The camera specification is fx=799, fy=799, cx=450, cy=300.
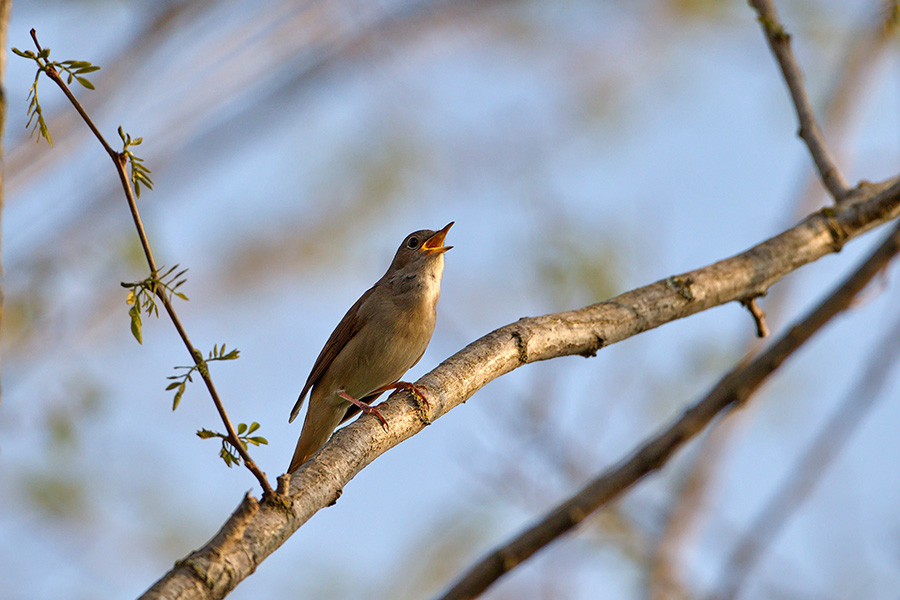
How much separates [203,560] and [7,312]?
29.2 ft

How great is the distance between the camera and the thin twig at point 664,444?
3.74 metres

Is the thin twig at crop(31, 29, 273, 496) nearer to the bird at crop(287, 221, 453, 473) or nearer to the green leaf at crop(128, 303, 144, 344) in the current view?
the green leaf at crop(128, 303, 144, 344)

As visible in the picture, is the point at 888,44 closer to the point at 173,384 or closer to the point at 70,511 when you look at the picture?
the point at 173,384

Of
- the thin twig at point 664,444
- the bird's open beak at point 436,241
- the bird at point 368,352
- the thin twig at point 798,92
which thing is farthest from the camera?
the bird's open beak at point 436,241

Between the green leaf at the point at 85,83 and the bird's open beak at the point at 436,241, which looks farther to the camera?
the bird's open beak at the point at 436,241

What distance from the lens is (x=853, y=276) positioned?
4270 millimetres

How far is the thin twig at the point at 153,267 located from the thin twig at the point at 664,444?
1559 mm

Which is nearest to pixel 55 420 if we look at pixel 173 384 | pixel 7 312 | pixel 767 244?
pixel 7 312

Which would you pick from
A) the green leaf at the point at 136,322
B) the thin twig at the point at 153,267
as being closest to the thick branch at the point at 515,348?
the thin twig at the point at 153,267

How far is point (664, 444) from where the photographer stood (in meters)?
4.08

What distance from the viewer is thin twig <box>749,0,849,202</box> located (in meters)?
5.11

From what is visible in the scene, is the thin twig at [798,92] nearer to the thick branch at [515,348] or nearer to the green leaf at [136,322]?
the thick branch at [515,348]

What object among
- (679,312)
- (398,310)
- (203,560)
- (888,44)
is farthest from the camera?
(888,44)

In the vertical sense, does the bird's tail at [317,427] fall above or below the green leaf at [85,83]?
below
